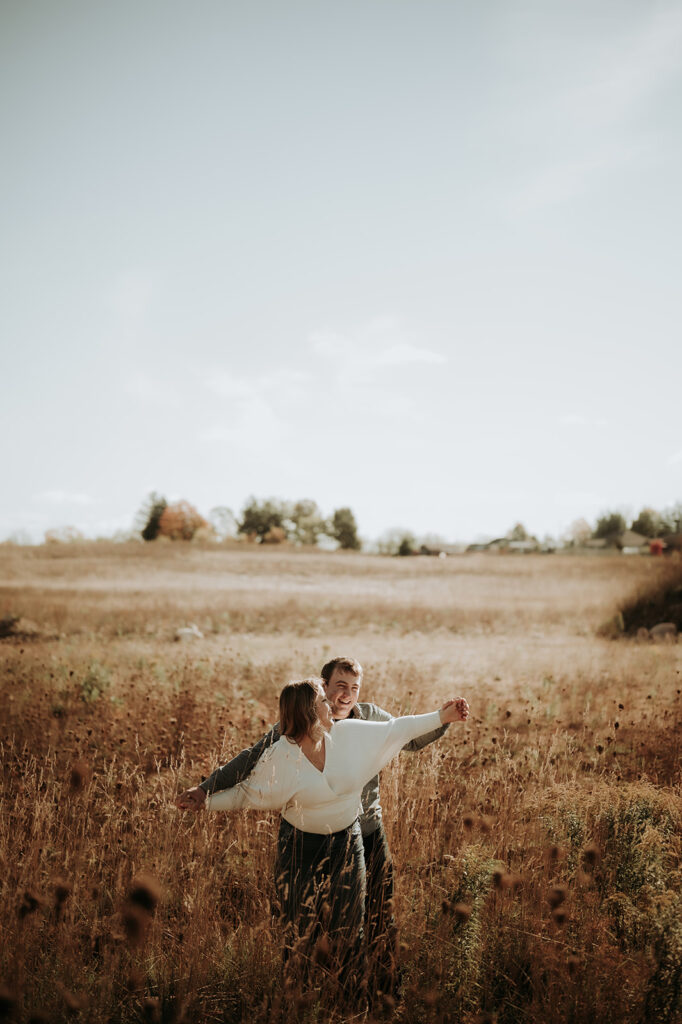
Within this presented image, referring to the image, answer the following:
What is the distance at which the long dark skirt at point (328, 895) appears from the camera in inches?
108

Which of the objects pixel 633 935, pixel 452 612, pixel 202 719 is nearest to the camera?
pixel 633 935

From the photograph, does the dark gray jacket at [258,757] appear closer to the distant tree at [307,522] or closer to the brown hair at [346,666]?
the brown hair at [346,666]

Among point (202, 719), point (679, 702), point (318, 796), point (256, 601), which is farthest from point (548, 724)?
point (256, 601)

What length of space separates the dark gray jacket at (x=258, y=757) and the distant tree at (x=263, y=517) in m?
54.8

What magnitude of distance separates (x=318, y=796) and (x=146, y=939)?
1076 millimetres

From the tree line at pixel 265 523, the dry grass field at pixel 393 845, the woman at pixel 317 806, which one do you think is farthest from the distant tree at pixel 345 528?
the woman at pixel 317 806

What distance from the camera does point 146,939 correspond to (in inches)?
115

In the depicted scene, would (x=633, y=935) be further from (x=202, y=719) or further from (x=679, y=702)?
(x=679, y=702)

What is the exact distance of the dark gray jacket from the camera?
2930 millimetres

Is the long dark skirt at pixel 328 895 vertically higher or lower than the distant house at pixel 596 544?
lower

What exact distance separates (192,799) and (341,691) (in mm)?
909

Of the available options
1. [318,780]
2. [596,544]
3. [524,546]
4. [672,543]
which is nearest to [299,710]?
[318,780]

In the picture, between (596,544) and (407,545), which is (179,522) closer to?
(407,545)

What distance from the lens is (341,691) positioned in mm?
3328
